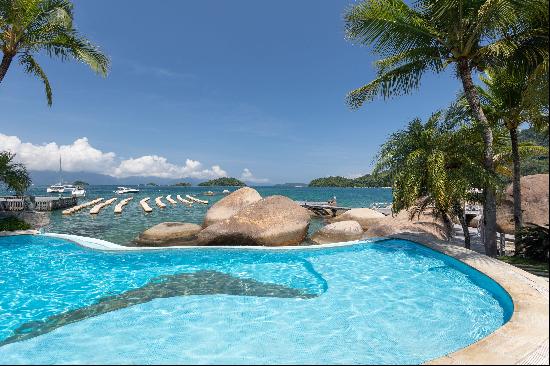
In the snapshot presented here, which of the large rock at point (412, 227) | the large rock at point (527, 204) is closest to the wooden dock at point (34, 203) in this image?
the large rock at point (412, 227)

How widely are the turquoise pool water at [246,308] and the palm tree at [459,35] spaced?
3.47m

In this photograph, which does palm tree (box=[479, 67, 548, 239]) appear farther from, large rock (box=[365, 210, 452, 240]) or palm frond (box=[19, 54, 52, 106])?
palm frond (box=[19, 54, 52, 106])

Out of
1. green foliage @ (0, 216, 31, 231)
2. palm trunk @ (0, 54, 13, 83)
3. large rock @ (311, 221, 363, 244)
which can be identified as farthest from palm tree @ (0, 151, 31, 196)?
large rock @ (311, 221, 363, 244)

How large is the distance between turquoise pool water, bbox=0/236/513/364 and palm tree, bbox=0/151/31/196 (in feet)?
22.4

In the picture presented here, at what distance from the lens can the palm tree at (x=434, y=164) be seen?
8523mm

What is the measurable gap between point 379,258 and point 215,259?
5.50m

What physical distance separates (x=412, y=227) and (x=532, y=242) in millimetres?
5388

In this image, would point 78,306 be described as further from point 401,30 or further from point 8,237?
point 401,30

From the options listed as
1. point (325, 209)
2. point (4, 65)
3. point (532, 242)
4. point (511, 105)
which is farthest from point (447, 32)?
point (325, 209)

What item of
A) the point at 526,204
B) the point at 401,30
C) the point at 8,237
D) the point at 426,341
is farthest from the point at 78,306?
the point at 526,204

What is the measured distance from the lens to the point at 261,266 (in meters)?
9.58

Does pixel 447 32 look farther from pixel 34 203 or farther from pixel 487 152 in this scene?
pixel 34 203

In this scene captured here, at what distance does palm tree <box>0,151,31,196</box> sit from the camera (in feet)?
49.9

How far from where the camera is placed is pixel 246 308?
20.3ft
